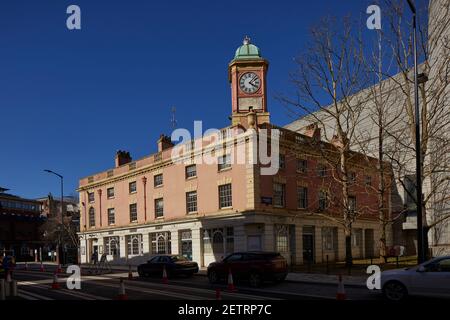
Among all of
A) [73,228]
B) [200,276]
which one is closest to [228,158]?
[200,276]

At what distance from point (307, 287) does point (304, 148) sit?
54.0 feet

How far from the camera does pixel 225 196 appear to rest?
3194cm

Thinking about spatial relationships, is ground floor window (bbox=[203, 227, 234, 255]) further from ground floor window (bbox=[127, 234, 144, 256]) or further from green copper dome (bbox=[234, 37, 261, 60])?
green copper dome (bbox=[234, 37, 261, 60])

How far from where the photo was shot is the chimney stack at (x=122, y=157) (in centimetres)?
4750

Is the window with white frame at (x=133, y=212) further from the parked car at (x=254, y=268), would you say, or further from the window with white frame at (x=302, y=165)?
the parked car at (x=254, y=268)

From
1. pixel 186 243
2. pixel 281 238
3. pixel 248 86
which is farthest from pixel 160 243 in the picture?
pixel 248 86

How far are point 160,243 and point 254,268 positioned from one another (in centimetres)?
1982

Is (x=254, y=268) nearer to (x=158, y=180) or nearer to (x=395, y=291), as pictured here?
(x=395, y=291)

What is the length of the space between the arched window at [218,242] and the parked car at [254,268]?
10.0 meters

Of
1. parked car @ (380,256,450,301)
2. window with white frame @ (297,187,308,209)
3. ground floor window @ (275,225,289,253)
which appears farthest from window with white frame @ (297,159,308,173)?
parked car @ (380,256,450,301)

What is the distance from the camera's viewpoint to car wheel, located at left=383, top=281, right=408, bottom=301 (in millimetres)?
13742

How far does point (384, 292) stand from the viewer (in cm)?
1427
